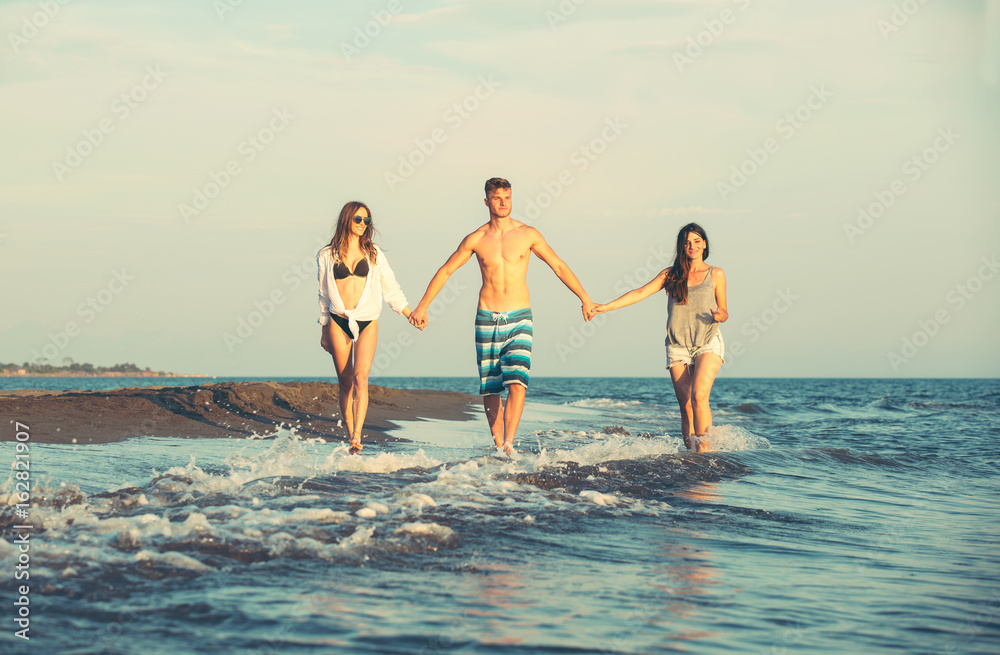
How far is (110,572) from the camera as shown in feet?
11.4

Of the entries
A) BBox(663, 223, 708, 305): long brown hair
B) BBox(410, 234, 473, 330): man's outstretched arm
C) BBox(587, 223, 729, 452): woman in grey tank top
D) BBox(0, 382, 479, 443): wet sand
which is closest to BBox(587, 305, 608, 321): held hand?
BBox(587, 223, 729, 452): woman in grey tank top

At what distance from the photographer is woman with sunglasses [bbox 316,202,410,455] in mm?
8000

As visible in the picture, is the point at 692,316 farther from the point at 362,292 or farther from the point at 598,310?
the point at 362,292

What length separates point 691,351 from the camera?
27.8 ft

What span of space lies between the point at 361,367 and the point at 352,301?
659 millimetres

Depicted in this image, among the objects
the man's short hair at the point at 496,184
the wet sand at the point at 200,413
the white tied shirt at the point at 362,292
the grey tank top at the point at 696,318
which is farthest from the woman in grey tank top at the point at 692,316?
the wet sand at the point at 200,413

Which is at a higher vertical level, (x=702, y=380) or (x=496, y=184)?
(x=496, y=184)

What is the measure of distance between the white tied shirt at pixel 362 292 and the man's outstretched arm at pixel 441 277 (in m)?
0.26

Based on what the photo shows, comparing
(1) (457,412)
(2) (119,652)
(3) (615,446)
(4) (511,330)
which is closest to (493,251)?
(4) (511,330)

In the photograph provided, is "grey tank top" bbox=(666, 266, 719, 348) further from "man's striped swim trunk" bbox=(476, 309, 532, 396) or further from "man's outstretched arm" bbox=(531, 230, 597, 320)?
"man's striped swim trunk" bbox=(476, 309, 532, 396)

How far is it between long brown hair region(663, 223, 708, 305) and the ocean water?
1.87m

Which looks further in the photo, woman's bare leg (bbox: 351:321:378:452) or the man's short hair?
woman's bare leg (bbox: 351:321:378:452)

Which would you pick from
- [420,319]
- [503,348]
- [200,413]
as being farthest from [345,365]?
[200,413]

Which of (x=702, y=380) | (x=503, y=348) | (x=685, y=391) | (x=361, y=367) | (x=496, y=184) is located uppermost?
(x=496, y=184)
